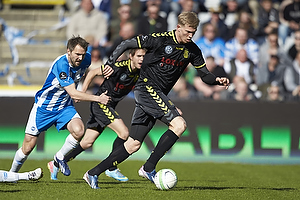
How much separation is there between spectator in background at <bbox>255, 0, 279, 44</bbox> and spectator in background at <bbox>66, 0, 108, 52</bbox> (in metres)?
3.83

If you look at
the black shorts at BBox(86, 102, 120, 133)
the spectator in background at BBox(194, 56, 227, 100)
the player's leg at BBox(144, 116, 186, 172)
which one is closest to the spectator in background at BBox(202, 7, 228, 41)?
the spectator in background at BBox(194, 56, 227, 100)

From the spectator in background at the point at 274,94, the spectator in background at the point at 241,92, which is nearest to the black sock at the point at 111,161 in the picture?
the spectator in background at the point at 241,92

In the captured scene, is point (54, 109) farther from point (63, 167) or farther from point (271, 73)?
point (271, 73)

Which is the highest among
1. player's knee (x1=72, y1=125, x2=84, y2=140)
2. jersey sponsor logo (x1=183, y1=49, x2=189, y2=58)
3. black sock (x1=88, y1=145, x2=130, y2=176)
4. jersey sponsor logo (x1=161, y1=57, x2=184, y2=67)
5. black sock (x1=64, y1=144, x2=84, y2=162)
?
jersey sponsor logo (x1=183, y1=49, x2=189, y2=58)

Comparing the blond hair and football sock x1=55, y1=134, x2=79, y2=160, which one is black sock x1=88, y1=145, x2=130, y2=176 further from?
the blond hair

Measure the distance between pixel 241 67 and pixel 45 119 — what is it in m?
6.05

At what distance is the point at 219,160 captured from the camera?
11.9 metres

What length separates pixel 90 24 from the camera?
13.7 m

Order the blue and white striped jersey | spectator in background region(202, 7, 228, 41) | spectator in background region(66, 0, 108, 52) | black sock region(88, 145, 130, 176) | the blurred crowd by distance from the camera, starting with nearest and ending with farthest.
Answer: black sock region(88, 145, 130, 176), the blue and white striped jersey, the blurred crowd, spectator in background region(202, 7, 228, 41), spectator in background region(66, 0, 108, 52)

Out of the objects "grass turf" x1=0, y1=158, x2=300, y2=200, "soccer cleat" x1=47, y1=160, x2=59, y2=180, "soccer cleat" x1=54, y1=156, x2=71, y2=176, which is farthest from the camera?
→ "soccer cleat" x1=47, y1=160, x2=59, y2=180

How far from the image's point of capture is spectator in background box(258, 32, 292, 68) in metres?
13.2

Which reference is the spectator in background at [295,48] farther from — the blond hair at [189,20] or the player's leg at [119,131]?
the blond hair at [189,20]

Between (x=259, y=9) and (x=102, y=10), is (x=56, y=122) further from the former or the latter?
(x=259, y=9)

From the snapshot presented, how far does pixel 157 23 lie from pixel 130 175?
15.7 feet
